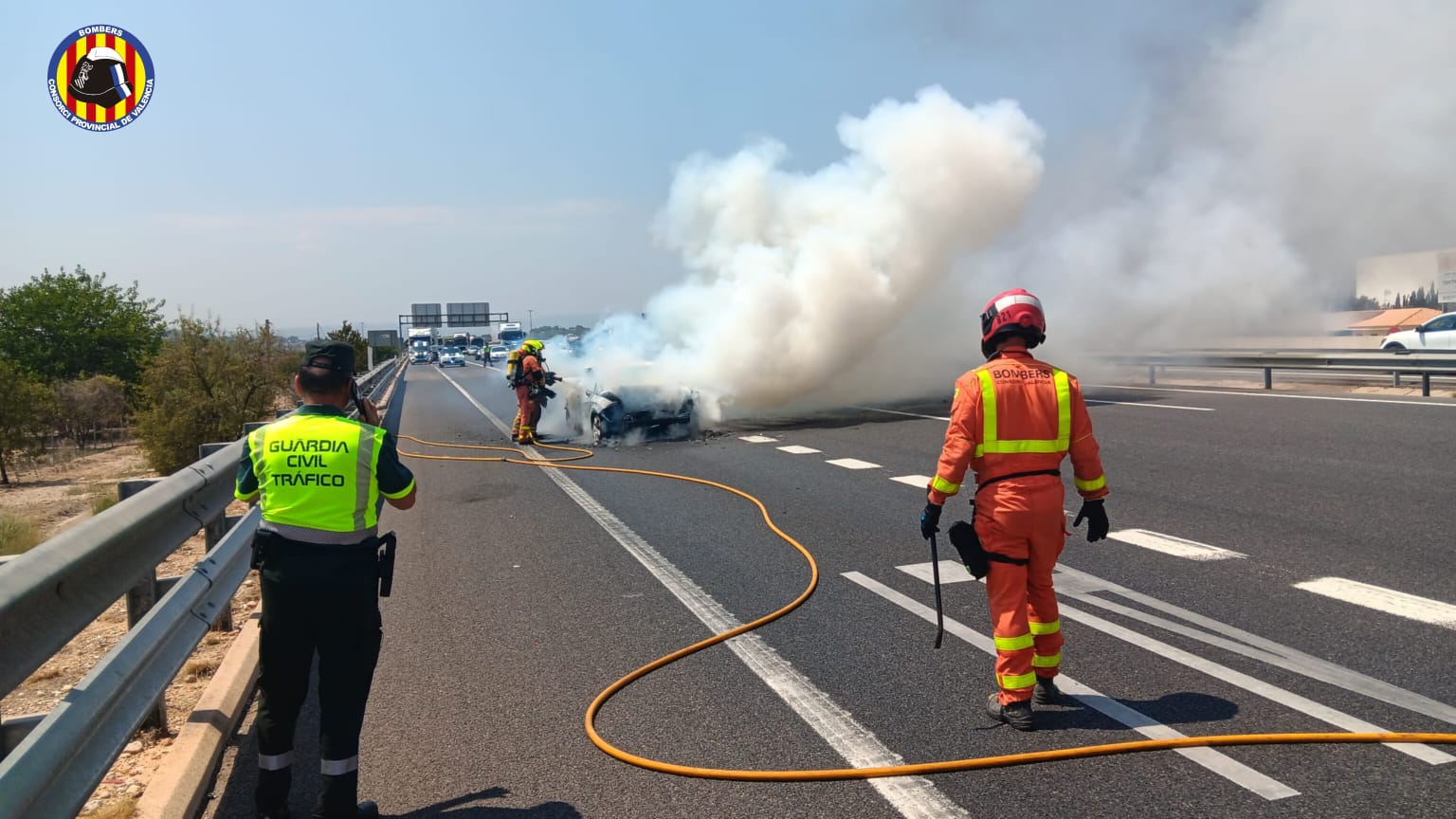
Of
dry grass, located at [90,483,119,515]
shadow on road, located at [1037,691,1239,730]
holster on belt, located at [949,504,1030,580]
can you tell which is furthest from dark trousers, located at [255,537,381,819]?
dry grass, located at [90,483,119,515]

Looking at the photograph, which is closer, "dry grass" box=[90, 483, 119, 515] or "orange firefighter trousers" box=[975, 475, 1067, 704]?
"orange firefighter trousers" box=[975, 475, 1067, 704]

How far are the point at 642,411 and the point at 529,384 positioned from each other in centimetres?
195

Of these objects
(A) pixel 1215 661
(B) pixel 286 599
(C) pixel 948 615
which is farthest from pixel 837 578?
(B) pixel 286 599

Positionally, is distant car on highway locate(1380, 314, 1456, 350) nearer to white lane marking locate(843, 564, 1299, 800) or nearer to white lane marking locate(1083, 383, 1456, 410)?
white lane marking locate(1083, 383, 1456, 410)

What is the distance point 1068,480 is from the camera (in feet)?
35.8

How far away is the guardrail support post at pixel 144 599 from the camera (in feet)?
13.7

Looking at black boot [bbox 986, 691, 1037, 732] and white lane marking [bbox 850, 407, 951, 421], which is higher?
white lane marking [bbox 850, 407, 951, 421]

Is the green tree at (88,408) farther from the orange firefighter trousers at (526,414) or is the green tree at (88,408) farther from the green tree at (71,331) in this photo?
the orange firefighter trousers at (526,414)

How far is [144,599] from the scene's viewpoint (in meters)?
4.21

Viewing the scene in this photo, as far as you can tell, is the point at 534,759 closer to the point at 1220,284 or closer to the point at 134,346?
the point at 134,346

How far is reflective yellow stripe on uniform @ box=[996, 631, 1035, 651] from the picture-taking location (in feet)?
14.5

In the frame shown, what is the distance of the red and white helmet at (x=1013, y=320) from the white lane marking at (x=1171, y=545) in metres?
3.41

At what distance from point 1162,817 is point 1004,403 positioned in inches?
71.8

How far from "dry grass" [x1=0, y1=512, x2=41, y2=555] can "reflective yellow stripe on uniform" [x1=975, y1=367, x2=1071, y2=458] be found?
9.45 m
